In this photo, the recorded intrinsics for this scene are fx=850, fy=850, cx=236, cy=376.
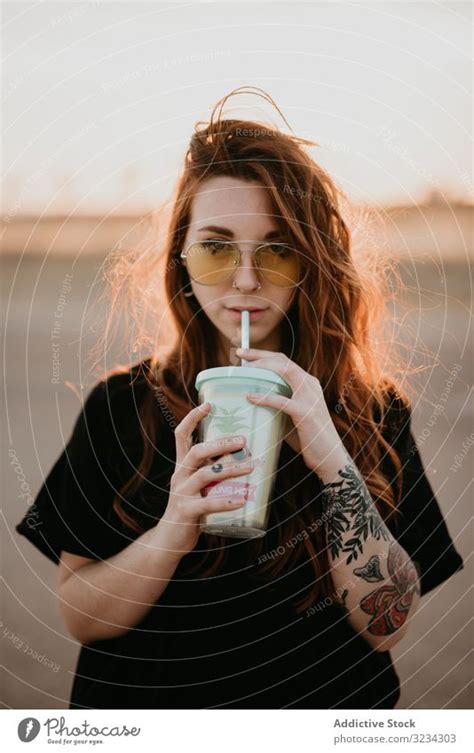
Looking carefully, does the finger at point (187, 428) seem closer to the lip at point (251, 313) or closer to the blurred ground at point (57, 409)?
the lip at point (251, 313)

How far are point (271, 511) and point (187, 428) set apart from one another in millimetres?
282

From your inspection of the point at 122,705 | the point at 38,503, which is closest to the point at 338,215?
the point at 38,503

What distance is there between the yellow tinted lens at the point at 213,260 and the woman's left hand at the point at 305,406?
0.17m

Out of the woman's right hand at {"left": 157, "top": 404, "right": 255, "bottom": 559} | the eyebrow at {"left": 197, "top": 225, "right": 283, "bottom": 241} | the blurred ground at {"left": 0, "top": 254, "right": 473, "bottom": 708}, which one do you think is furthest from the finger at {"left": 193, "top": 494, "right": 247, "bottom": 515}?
the blurred ground at {"left": 0, "top": 254, "right": 473, "bottom": 708}

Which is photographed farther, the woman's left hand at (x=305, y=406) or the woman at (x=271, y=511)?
the woman at (x=271, y=511)

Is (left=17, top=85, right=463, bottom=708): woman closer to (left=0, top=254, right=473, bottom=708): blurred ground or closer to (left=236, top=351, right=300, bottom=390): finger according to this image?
(left=236, top=351, right=300, bottom=390): finger

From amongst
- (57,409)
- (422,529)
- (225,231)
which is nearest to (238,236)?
(225,231)

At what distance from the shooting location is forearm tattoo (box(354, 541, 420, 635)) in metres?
1.20

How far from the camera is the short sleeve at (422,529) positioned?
125 centimetres

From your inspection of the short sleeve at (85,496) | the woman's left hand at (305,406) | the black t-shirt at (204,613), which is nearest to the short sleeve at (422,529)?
the black t-shirt at (204,613)

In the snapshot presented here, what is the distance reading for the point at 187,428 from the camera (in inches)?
41.3

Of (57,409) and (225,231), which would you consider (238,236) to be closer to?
(225,231)

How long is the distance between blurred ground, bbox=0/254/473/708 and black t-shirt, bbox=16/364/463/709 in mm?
204

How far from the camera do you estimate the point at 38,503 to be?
128 cm
